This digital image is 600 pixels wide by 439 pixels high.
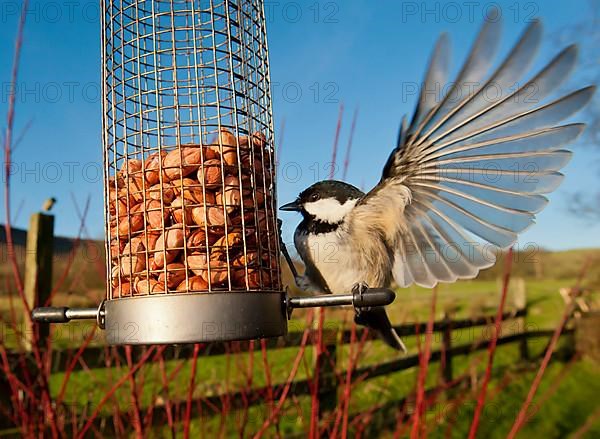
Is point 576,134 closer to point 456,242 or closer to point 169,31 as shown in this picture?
point 456,242

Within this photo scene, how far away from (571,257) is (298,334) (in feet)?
18.9

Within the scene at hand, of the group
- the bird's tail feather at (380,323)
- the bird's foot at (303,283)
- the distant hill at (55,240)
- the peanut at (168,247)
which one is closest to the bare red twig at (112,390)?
the peanut at (168,247)

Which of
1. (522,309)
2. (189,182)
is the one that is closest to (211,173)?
(189,182)

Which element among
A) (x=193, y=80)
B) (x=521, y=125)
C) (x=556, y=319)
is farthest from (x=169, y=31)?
(x=556, y=319)

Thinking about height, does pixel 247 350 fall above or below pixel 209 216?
below

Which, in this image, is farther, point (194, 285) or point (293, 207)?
point (293, 207)

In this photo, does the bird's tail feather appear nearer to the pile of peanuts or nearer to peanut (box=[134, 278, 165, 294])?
the pile of peanuts

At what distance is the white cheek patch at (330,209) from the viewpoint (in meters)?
1.55

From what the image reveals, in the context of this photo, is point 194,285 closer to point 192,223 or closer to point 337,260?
point 192,223

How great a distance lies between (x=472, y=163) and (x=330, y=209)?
1.26 ft

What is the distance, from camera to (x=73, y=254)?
1.59m

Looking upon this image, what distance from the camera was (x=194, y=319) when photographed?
3.65ft

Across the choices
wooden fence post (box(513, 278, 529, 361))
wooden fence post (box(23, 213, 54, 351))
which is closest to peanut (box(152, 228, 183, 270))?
wooden fence post (box(23, 213, 54, 351))

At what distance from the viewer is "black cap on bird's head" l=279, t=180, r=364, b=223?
5.09 feet
